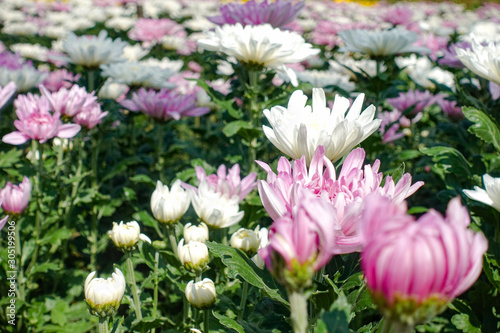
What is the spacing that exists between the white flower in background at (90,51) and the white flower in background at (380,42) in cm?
123

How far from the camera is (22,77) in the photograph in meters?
2.68

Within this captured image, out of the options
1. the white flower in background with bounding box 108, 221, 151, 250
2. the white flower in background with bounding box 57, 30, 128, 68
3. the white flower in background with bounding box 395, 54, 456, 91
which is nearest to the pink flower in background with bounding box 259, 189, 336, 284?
the white flower in background with bounding box 108, 221, 151, 250

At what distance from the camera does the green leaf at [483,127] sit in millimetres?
1562

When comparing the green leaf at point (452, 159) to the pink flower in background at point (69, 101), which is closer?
the green leaf at point (452, 159)

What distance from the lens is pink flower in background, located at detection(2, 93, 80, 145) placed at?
1.74m

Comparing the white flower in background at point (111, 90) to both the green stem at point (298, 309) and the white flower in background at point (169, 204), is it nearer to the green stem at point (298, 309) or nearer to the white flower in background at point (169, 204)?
the white flower in background at point (169, 204)

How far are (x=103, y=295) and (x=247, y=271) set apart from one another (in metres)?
0.37

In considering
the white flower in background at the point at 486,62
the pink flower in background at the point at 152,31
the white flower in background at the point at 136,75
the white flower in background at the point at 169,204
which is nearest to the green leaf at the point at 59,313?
the white flower in background at the point at 169,204

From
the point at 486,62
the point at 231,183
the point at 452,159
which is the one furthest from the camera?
the point at 452,159

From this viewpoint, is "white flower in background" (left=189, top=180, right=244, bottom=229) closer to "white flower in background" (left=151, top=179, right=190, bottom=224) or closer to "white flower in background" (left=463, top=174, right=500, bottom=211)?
"white flower in background" (left=151, top=179, right=190, bottom=224)

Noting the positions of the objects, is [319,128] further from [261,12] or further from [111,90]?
[111,90]

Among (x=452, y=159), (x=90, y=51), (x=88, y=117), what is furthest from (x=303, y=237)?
(x=90, y=51)

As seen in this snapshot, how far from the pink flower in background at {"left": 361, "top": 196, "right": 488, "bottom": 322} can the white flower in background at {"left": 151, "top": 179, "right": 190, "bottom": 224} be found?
3.05 feet

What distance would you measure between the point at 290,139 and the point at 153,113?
132 centimetres
